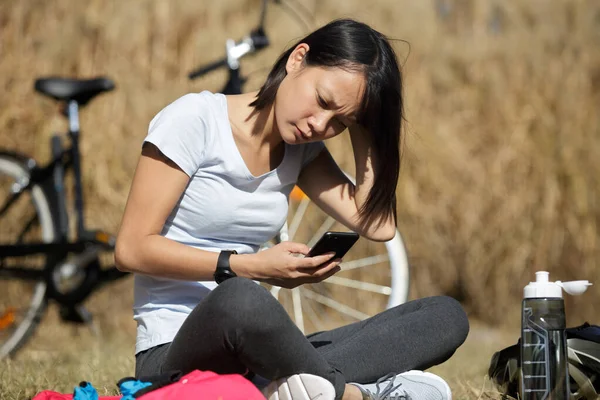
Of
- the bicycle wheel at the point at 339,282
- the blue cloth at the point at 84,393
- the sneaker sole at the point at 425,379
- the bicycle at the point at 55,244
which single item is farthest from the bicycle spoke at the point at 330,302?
the blue cloth at the point at 84,393

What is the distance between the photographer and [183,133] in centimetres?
209

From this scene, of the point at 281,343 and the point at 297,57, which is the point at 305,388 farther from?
the point at 297,57

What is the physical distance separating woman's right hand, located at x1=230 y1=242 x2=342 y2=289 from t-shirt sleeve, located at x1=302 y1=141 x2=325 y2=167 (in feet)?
1.40

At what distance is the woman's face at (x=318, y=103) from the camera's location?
2057 millimetres

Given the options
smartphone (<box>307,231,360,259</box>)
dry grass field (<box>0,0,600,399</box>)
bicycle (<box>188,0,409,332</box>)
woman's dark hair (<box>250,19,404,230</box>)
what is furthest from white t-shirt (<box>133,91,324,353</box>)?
dry grass field (<box>0,0,600,399</box>)

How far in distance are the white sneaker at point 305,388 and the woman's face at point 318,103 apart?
0.54m

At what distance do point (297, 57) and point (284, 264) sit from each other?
1.69 feet

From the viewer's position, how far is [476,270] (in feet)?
17.3

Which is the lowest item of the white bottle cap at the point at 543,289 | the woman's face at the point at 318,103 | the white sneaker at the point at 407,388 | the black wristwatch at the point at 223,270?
the white sneaker at the point at 407,388

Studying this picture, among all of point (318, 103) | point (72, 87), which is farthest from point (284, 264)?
point (72, 87)

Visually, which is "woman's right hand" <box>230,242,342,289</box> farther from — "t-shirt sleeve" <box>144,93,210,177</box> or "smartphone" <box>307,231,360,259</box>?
"t-shirt sleeve" <box>144,93,210,177</box>

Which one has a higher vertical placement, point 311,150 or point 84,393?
point 311,150

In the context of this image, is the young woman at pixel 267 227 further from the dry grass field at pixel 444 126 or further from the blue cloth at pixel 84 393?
the dry grass field at pixel 444 126

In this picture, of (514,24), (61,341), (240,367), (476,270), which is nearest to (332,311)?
(476,270)
